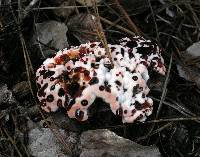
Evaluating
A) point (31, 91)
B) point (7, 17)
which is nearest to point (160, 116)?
point (31, 91)

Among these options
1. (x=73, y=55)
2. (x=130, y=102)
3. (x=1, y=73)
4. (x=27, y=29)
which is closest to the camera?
(x=130, y=102)

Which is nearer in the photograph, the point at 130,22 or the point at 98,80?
the point at 98,80

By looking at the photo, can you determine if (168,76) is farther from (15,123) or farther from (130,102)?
(15,123)

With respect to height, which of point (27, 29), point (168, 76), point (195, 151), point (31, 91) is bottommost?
point (195, 151)

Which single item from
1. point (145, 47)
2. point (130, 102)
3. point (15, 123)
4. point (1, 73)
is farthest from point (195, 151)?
point (1, 73)

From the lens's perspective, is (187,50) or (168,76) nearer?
(168,76)

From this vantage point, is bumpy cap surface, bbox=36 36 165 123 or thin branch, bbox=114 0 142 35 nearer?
bumpy cap surface, bbox=36 36 165 123

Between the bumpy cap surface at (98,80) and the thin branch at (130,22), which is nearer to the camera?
the bumpy cap surface at (98,80)

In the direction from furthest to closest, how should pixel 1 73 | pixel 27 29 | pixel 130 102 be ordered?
pixel 27 29 → pixel 1 73 → pixel 130 102

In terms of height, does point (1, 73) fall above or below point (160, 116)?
above

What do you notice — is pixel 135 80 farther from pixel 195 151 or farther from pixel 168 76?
pixel 195 151
